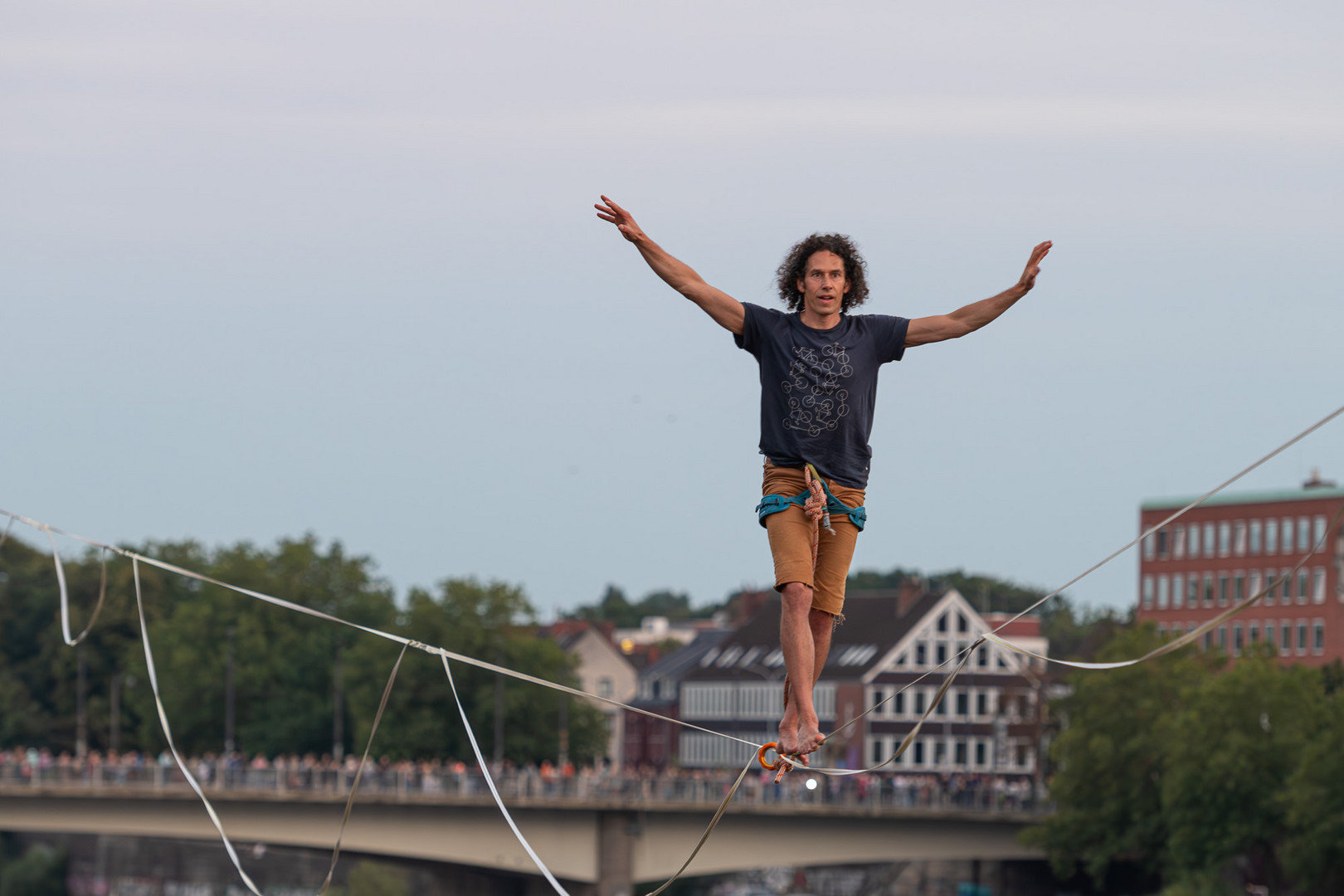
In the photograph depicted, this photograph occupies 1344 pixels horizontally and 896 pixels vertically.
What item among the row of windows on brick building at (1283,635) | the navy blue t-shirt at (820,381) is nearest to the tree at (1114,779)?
the row of windows on brick building at (1283,635)

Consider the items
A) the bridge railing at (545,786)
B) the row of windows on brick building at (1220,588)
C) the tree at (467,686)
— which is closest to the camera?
the bridge railing at (545,786)

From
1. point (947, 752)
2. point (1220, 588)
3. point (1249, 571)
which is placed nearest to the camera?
point (947, 752)

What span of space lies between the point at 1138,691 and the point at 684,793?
1878 cm

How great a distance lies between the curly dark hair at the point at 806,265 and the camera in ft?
33.7

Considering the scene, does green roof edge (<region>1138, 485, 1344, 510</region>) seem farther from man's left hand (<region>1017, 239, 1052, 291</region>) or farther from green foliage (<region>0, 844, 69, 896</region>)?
man's left hand (<region>1017, 239, 1052, 291</region>)

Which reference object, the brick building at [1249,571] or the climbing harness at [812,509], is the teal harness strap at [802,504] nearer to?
the climbing harness at [812,509]

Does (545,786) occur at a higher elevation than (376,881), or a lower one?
higher

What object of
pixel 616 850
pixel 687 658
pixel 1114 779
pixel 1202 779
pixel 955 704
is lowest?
pixel 616 850

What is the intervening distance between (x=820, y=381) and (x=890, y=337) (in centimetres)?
45

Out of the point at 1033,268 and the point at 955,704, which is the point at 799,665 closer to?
the point at 1033,268

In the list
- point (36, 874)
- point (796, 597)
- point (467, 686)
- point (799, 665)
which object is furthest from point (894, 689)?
A: point (796, 597)

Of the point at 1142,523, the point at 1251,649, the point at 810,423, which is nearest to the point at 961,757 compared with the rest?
the point at 1142,523

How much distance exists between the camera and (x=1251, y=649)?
7944 centimetres

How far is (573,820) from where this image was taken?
7569 centimetres
